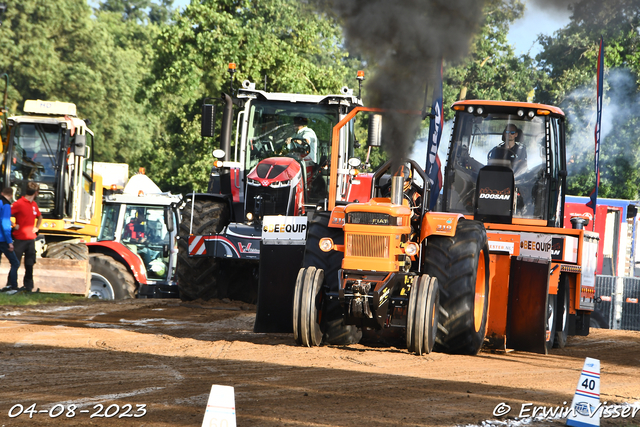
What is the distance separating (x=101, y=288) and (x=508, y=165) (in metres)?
8.22

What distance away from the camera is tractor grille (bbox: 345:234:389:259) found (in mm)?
7738

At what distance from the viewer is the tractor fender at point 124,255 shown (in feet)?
50.6

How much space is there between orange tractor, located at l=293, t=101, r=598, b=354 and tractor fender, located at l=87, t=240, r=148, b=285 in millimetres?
6766

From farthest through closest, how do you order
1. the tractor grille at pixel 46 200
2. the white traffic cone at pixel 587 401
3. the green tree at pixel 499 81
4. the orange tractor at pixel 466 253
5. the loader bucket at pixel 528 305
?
the green tree at pixel 499 81, the tractor grille at pixel 46 200, the loader bucket at pixel 528 305, the orange tractor at pixel 466 253, the white traffic cone at pixel 587 401

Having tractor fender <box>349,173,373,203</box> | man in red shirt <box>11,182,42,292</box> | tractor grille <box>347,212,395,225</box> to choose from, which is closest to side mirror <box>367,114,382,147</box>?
tractor grille <box>347,212,395,225</box>

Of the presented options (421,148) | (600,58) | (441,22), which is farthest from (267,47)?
(441,22)

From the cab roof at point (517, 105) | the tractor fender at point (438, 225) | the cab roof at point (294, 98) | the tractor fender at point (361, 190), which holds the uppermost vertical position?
the cab roof at point (294, 98)

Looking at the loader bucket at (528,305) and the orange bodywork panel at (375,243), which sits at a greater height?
the orange bodywork panel at (375,243)

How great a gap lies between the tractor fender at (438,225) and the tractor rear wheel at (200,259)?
4995 millimetres

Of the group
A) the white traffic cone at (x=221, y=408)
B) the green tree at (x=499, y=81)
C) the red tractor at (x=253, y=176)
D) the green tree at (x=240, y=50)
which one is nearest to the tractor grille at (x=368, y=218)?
the white traffic cone at (x=221, y=408)

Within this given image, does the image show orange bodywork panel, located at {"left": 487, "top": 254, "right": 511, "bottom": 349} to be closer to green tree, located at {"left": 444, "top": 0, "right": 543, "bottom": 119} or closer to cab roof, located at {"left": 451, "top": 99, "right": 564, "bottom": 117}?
cab roof, located at {"left": 451, "top": 99, "right": 564, "bottom": 117}

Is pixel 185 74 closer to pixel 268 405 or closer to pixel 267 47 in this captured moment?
pixel 267 47

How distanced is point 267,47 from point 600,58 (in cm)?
1128

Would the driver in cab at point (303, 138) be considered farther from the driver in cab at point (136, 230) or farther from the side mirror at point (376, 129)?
the driver in cab at point (136, 230)
